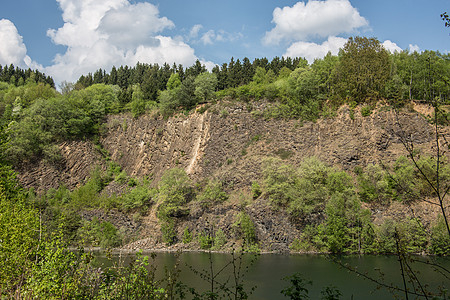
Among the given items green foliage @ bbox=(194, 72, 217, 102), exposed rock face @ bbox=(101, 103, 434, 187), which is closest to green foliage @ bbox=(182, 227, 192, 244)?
exposed rock face @ bbox=(101, 103, 434, 187)

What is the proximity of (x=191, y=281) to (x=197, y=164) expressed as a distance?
107 ft

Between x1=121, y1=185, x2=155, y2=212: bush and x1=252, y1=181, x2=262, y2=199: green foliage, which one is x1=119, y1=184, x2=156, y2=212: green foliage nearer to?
x1=121, y1=185, x2=155, y2=212: bush

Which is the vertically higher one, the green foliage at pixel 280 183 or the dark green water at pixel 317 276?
the green foliage at pixel 280 183

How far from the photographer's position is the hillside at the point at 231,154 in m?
42.5

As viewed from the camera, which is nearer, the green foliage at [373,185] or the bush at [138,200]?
the green foliage at [373,185]

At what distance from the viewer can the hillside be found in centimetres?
4250

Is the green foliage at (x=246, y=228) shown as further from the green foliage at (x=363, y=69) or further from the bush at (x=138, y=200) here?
the green foliage at (x=363, y=69)

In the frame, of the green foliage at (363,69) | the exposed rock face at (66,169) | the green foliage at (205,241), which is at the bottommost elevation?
the green foliage at (205,241)

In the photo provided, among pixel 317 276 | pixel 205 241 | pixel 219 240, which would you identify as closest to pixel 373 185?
pixel 317 276

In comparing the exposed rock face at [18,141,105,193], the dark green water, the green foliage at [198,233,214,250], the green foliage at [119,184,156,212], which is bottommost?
the green foliage at [198,233,214,250]

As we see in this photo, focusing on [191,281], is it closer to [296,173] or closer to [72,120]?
→ [296,173]

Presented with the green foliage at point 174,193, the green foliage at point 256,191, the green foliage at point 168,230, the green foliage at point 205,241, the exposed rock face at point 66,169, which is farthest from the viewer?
the exposed rock face at point 66,169

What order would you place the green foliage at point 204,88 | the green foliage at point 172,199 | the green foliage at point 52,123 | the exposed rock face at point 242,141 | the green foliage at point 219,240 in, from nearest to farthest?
1. the green foliage at point 219,240
2. the exposed rock face at point 242,141
3. the green foliage at point 172,199
4. the green foliage at point 52,123
5. the green foliage at point 204,88

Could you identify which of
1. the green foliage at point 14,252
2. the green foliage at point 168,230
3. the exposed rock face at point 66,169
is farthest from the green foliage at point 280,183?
the exposed rock face at point 66,169
